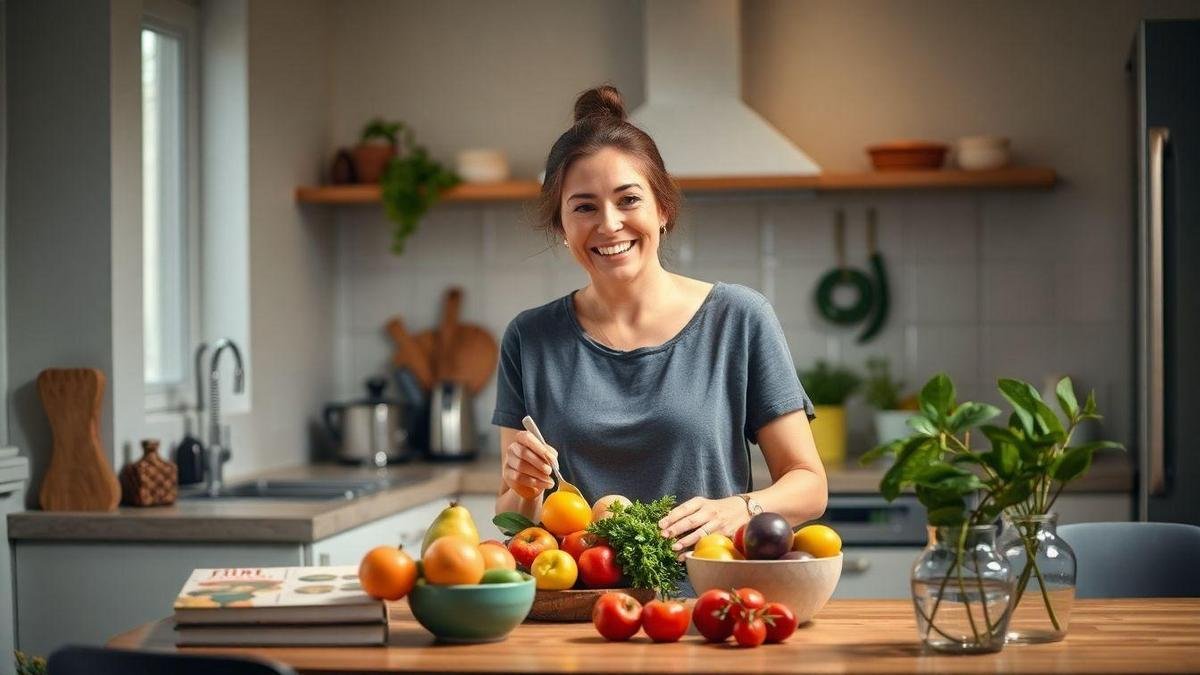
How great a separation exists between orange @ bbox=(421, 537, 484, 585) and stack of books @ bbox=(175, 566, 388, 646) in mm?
80

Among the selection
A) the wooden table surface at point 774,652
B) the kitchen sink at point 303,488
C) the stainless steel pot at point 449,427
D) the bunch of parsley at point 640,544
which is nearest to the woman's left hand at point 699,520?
the bunch of parsley at point 640,544

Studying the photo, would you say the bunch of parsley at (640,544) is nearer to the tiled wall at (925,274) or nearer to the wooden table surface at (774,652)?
the wooden table surface at (774,652)

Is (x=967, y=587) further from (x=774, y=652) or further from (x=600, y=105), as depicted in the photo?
(x=600, y=105)

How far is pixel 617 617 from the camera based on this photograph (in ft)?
5.56

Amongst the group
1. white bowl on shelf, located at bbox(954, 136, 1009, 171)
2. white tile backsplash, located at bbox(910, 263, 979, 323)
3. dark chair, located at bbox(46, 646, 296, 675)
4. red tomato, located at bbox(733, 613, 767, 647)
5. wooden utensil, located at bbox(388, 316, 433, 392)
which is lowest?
red tomato, located at bbox(733, 613, 767, 647)

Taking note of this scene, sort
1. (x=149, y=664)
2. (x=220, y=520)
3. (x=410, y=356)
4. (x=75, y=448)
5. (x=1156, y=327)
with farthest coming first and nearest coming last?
(x=410, y=356) < (x=1156, y=327) < (x=75, y=448) < (x=220, y=520) < (x=149, y=664)

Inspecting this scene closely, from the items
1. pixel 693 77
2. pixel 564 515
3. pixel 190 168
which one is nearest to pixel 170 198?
pixel 190 168

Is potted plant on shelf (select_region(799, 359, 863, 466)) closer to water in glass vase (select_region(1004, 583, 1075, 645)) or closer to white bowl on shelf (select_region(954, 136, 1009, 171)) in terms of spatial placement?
white bowl on shelf (select_region(954, 136, 1009, 171))

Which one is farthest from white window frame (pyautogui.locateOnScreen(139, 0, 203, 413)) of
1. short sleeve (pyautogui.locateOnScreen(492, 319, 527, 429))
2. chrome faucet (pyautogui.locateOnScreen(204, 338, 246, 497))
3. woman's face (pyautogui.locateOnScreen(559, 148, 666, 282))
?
woman's face (pyautogui.locateOnScreen(559, 148, 666, 282))

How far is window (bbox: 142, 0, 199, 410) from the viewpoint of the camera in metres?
3.80

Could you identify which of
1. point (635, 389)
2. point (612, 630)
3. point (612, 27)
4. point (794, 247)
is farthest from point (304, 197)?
point (612, 630)

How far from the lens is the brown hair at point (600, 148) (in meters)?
2.28

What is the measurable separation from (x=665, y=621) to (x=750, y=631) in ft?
0.34

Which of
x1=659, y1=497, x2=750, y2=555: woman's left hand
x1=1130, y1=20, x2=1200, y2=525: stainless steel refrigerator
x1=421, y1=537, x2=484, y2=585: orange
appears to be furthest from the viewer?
x1=1130, y1=20, x2=1200, y2=525: stainless steel refrigerator
